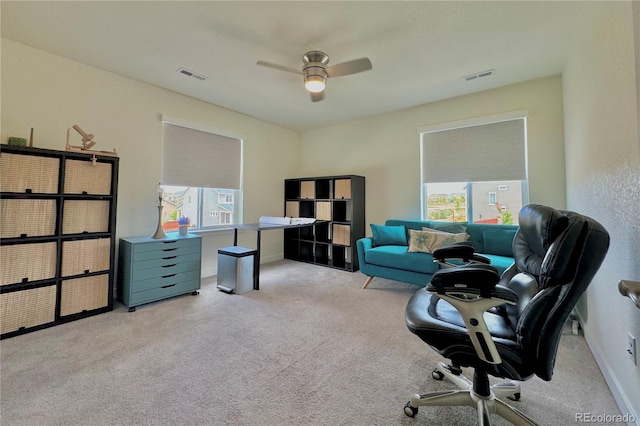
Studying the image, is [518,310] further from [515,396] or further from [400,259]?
[400,259]

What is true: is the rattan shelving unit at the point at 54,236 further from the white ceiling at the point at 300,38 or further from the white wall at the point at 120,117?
the white ceiling at the point at 300,38

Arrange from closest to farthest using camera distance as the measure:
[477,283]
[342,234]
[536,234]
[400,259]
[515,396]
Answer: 1. [477,283]
2. [536,234]
3. [515,396]
4. [400,259]
5. [342,234]

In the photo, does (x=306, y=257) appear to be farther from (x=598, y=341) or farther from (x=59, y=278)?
(x=598, y=341)

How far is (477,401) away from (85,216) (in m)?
3.44

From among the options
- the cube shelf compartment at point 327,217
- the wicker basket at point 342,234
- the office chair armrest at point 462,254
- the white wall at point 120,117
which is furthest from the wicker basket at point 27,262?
the wicker basket at point 342,234

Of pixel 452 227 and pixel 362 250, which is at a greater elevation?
pixel 452 227

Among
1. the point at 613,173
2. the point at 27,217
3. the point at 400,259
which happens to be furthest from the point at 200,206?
the point at 613,173

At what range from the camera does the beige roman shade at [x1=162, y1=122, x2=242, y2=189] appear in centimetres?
→ 359

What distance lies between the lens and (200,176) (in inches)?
154

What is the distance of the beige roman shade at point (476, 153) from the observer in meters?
3.37

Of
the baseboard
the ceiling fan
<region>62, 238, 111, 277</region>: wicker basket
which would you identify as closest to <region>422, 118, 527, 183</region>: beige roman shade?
the baseboard

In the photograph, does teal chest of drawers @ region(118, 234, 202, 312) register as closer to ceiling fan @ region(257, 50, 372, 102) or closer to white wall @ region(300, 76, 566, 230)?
ceiling fan @ region(257, 50, 372, 102)

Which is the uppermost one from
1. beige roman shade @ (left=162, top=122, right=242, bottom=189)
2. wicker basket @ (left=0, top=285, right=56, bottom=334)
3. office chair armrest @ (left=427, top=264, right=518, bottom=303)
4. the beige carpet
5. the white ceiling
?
the white ceiling

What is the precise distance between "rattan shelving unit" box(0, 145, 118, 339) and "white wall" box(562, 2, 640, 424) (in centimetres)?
393
